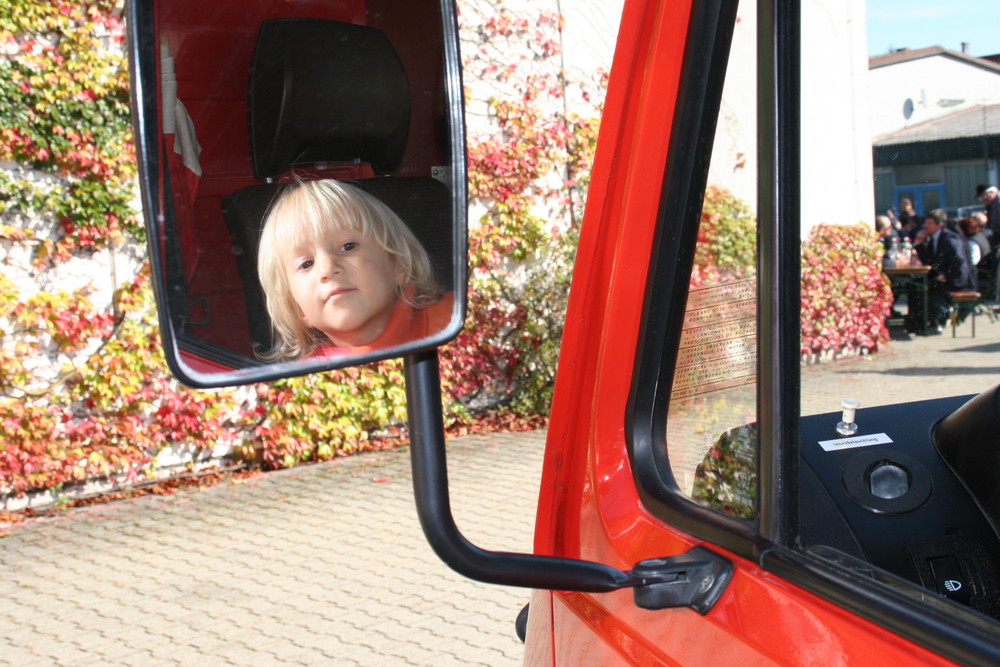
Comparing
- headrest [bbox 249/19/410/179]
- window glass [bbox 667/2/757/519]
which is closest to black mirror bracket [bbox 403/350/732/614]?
window glass [bbox 667/2/757/519]

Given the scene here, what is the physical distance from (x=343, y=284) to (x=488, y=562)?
1.09 feet

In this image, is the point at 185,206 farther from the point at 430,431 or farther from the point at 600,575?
the point at 600,575

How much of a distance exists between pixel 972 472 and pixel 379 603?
13.4ft

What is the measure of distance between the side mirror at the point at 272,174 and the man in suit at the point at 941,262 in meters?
0.56

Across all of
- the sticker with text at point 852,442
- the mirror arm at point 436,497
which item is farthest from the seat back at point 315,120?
the sticker with text at point 852,442

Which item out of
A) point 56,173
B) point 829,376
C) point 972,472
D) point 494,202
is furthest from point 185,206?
point 494,202

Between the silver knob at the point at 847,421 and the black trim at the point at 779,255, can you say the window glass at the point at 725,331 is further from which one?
the silver knob at the point at 847,421

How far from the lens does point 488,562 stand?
3.42 feet

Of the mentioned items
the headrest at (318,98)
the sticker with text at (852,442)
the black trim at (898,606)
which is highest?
the headrest at (318,98)

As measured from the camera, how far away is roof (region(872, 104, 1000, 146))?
1.10 m

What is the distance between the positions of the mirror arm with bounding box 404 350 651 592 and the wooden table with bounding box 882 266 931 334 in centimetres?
55

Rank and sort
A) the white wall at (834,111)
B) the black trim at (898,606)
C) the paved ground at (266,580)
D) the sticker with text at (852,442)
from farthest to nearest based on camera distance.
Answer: the paved ground at (266,580), the sticker with text at (852,442), the white wall at (834,111), the black trim at (898,606)

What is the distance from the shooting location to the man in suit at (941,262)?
1116 mm

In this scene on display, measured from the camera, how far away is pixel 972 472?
1272mm
